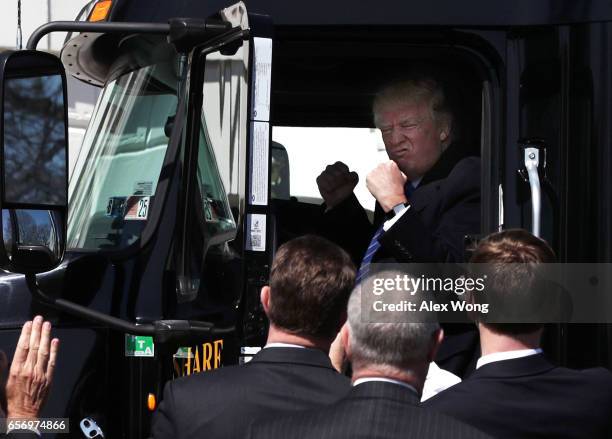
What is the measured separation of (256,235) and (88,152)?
1.05 meters

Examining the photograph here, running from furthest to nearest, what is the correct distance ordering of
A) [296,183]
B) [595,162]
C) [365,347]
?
[296,183] → [595,162] → [365,347]

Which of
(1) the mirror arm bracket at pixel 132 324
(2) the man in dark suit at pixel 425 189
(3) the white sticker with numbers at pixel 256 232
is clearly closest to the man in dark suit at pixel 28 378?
(1) the mirror arm bracket at pixel 132 324

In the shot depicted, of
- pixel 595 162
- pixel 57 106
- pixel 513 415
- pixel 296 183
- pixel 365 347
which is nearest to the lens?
pixel 365 347

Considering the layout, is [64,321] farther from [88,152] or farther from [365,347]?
[365,347]

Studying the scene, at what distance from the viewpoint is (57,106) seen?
3.29m

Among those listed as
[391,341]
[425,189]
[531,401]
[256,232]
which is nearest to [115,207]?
[256,232]

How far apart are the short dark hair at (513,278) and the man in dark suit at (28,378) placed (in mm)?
1281

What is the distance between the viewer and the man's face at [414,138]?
4.10 metres

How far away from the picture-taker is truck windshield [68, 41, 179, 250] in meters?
3.86

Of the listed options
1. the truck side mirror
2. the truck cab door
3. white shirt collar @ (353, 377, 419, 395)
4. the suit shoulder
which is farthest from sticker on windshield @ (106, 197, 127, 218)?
white shirt collar @ (353, 377, 419, 395)

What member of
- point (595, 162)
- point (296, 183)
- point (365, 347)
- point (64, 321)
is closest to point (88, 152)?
point (64, 321)

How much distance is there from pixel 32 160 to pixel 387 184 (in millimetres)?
1119

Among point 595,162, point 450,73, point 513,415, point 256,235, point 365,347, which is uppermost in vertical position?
point 450,73

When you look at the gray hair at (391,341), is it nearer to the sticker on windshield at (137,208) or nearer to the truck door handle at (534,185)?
the truck door handle at (534,185)
